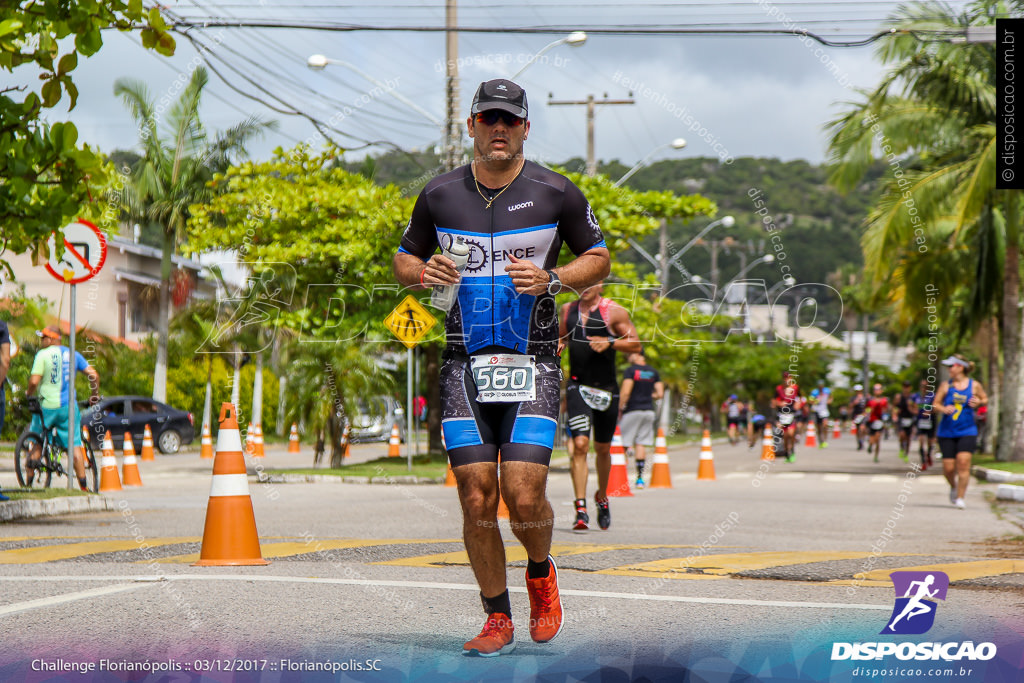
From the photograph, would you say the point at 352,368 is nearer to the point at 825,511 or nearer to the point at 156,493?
the point at 156,493

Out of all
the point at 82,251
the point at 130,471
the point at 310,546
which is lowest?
the point at 130,471

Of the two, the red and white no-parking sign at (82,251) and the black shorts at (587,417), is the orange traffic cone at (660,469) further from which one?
the red and white no-parking sign at (82,251)

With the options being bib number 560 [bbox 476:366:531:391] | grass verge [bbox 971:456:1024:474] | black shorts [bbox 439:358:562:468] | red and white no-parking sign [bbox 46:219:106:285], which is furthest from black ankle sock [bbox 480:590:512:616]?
grass verge [bbox 971:456:1024:474]

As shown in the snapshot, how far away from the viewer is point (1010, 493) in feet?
51.2

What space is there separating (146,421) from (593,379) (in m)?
24.5

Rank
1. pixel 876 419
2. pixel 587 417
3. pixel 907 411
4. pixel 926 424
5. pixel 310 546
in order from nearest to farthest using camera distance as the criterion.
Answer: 1. pixel 310 546
2. pixel 587 417
3. pixel 926 424
4. pixel 907 411
5. pixel 876 419

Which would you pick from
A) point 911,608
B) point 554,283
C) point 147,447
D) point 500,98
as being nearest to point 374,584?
point 554,283

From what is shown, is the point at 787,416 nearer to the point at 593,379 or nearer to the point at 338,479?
the point at 338,479

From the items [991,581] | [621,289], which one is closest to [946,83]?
Answer: [621,289]

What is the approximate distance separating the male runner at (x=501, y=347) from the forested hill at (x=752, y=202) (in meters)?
15.9

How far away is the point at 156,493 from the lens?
50.4 ft

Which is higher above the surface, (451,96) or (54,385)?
(451,96)

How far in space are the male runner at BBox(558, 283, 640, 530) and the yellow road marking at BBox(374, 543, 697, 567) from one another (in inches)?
45.2

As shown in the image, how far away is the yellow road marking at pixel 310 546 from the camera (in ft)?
24.1
